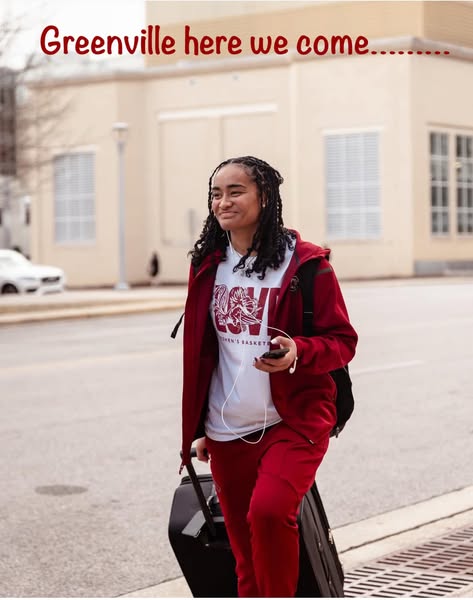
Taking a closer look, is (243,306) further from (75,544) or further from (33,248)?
(33,248)

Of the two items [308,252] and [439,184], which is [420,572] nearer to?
[308,252]

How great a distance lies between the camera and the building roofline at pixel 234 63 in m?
41.5

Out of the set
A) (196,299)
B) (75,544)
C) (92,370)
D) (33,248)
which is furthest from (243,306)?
(33,248)

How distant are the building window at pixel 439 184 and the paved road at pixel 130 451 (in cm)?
2788

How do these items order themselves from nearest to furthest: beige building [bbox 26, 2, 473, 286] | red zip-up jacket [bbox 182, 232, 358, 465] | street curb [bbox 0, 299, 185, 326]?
red zip-up jacket [bbox 182, 232, 358, 465] → street curb [bbox 0, 299, 185, 326] → beige building [bbox 26, 2, 473, 286]

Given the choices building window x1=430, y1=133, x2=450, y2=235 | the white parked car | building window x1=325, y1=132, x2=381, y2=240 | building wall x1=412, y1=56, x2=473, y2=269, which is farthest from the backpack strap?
building window x1=430, y1=133, x2=450, y2=235

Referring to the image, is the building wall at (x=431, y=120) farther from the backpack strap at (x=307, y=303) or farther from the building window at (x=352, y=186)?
the backpack strap at (x=307, y=303)

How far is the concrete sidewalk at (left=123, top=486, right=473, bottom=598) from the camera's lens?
17.7ft

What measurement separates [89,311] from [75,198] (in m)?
24.3

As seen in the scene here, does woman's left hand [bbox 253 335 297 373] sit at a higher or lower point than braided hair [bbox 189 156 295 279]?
lower

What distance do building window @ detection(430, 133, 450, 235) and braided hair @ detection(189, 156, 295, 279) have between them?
133 ft

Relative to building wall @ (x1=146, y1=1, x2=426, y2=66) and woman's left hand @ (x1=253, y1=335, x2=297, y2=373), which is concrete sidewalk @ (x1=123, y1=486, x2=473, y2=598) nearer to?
woman's left hand @ (x1=253, y1=335, x2=297, y2=373)

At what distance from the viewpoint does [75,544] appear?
6270 mm

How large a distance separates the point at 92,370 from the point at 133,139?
1327 inches
